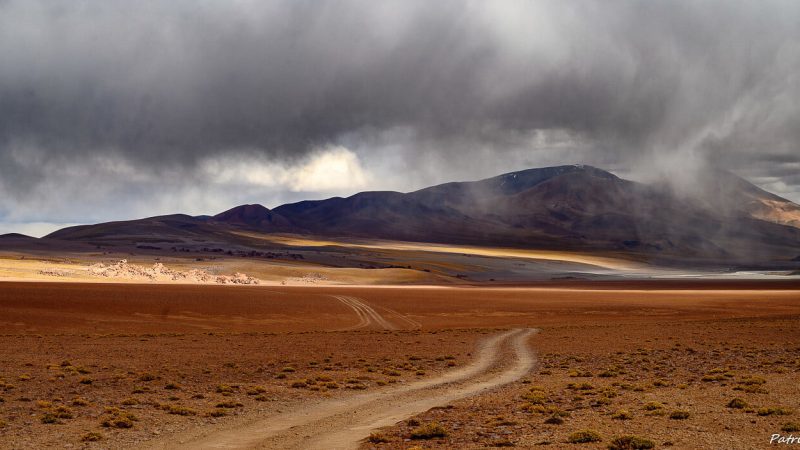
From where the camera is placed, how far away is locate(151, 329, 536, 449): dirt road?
53.4ft

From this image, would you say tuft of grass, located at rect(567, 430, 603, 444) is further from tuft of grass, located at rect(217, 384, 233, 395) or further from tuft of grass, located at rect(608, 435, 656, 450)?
tuft of grass, located at rect(217, 384, 233, 395)

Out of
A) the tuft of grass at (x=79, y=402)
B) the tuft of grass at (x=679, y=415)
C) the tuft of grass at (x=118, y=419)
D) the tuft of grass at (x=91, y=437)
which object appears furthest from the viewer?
the tuft of grass at (x=79, y=402)

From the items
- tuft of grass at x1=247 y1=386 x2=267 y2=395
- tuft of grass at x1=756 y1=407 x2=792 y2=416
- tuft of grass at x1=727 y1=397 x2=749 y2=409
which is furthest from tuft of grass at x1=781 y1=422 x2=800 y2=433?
tuft of grass at x1=247 y1=386 x2=267 y2=395

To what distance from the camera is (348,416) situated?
19625 mm

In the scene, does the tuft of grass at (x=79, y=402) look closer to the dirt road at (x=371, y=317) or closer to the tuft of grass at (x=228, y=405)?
the tuft of grass at (x=228, y=405)

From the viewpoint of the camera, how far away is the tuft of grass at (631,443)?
46.1 ft

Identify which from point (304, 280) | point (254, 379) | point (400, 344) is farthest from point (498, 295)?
point (254, 379)

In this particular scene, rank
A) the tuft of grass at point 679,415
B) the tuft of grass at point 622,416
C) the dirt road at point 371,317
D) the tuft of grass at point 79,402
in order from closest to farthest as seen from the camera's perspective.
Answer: the tuft of grass at point 679,415 → the tuft of grass at point 622,416 → the tuft of grass at point 79,402 → the dirt road at point 371,317

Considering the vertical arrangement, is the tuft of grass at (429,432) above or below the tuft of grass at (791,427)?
below

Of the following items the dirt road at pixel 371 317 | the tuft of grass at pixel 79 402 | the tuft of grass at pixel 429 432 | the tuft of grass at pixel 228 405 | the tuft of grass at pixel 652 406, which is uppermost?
the tuft of grass at pixel 652 406

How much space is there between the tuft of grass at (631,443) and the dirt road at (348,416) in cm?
565

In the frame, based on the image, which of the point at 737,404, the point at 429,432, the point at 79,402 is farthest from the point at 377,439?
the point at 79,402

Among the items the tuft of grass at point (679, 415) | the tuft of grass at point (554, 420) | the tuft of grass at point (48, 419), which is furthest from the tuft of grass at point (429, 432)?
the tuft of grass at point (48, 419)

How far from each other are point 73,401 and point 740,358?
27037 mm
